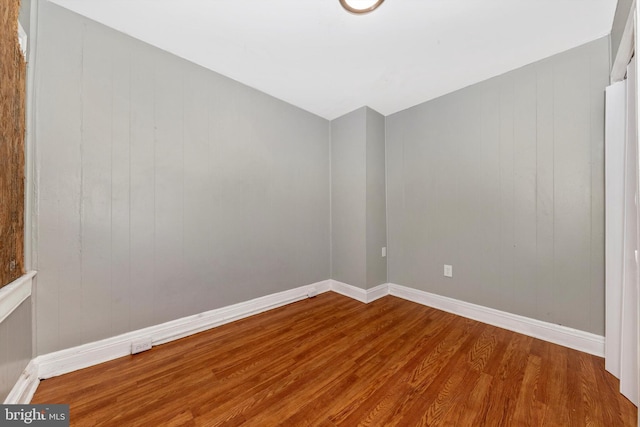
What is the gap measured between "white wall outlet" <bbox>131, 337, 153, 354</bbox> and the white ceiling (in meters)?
2.21

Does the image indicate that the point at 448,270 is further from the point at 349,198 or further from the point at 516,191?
the point at 349,198

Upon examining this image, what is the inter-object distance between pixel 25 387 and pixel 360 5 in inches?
110

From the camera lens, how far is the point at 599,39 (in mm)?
1728

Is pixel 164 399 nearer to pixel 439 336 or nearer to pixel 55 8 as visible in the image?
pixel 439 336

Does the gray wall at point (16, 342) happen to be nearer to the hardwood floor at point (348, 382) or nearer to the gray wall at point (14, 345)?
the gray wall at point (14, 345)

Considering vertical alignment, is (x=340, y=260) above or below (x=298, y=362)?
above

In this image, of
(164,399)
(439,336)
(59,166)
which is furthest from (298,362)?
(59,166)

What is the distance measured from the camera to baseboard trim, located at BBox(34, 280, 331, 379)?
1457mm

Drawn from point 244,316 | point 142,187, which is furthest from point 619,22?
point 244,316

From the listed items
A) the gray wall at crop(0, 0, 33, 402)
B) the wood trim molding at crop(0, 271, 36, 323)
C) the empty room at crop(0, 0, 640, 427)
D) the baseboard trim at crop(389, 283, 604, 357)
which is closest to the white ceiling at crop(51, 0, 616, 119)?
the empty room at crop(0, 0, 640, 427)

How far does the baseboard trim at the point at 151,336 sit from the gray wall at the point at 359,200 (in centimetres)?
80

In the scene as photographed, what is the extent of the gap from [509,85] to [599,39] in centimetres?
53

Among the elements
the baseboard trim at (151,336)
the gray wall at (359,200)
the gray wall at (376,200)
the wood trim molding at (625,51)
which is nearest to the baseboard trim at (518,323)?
the gray wall at (376,200)

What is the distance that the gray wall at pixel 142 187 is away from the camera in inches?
58.4
